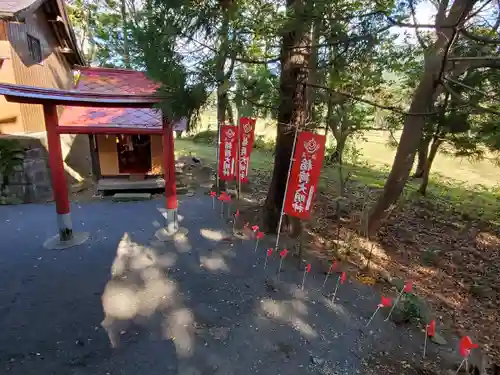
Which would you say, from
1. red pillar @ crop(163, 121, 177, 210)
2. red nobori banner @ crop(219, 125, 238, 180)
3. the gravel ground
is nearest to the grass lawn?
red nobori banner @ crop(219, 125, 238, 180)

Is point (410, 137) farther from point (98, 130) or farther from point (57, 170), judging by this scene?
point (57, 170)

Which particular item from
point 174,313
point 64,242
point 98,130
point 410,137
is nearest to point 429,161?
point 410,137

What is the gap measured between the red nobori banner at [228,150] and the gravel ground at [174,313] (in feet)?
6.00

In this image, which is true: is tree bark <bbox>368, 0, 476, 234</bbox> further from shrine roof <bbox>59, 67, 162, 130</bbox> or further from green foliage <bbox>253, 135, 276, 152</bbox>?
green foliage <bbox>253, 135, 276, 152</bbox>

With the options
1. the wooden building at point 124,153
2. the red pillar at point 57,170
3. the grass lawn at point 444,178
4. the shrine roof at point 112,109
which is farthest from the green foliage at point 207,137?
the red pillar at point 57,170

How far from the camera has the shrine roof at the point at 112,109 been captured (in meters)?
7.71

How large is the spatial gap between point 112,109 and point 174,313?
6778 millimetres

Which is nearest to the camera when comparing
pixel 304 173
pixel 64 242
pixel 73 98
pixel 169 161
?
pixel 304 173

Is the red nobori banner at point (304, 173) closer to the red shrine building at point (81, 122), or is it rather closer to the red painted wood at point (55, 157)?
the red shrine building at point (81, 122)

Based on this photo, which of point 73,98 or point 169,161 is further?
point 169,161

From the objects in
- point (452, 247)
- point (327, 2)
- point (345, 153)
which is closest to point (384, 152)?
point (345, 153)

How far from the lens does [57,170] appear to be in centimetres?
543

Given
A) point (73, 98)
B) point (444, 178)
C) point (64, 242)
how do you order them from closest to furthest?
point (73, 98)
point (64, 242)
point (444, 178)

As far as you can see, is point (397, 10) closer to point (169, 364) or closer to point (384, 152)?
point (169, 364)
